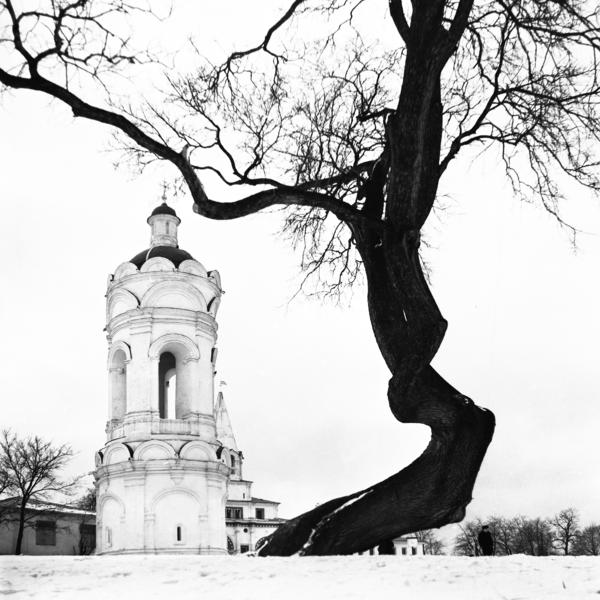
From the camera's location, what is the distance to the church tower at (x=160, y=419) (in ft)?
108

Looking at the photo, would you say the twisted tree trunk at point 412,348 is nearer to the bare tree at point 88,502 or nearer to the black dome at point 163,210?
the black dome at point 163,210

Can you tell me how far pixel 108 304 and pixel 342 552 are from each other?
90.6ft

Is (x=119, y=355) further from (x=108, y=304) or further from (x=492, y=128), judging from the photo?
(x=492, y=128)

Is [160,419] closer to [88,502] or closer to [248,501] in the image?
[88,502]

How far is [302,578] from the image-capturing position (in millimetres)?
8031

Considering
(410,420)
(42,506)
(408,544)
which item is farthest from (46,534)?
(408,544)

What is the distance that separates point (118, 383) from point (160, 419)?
2929mm

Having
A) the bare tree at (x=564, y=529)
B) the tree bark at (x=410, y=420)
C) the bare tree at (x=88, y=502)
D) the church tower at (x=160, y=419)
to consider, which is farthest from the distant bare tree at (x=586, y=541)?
the tree bark at (x=410, y=420)

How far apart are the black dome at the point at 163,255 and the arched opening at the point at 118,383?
379 centimetres

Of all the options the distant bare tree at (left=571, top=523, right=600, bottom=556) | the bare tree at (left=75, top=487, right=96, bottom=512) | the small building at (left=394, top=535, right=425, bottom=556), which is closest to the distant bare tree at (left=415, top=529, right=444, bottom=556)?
the small building at (left=394, top=535, right=425, bottom=556)

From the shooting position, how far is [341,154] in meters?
12.3

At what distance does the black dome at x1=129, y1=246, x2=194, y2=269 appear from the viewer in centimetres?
3528

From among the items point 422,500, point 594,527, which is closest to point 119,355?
point 422,500

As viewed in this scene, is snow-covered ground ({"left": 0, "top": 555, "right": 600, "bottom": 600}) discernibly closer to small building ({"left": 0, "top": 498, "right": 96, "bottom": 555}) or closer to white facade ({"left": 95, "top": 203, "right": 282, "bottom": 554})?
white facade ({"left": 95, "top": 203, "right": 282, "bottom": 554})
